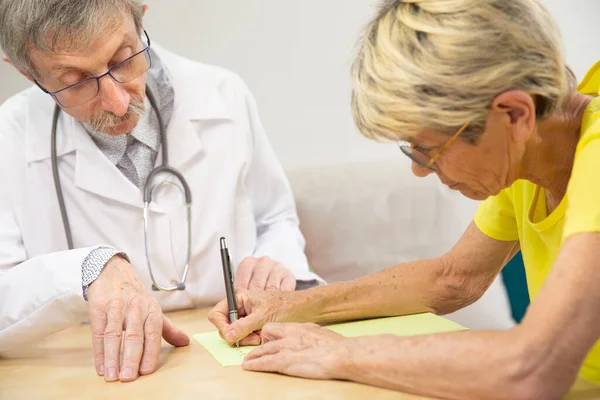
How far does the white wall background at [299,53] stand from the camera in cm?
291

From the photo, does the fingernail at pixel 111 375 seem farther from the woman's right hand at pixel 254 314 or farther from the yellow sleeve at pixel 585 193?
the yellow sleeve at pixel 585 193

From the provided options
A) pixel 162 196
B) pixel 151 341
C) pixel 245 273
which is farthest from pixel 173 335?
pixel 162 196

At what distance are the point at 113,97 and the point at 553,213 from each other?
1036 millimetres

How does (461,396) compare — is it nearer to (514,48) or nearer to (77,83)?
(514,48)

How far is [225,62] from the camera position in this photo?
2930 millimetres

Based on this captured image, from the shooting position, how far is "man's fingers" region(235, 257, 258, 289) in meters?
1.76

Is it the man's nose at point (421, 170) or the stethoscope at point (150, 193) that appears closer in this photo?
the man's nose at point (421, 170)

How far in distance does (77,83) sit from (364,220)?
1083 millimetres

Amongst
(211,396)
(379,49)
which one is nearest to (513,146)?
(379,49)

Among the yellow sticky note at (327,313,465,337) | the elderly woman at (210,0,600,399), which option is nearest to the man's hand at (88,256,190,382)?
the elderly woman at (210,0,600,399)

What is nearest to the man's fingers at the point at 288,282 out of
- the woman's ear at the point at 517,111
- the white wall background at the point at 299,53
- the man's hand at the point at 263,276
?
the man's hand at the point at 263,276

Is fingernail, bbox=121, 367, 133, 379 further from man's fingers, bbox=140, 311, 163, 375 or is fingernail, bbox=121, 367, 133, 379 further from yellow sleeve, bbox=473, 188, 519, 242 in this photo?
yellow sleeve, bbox=473, 188, 519, 242

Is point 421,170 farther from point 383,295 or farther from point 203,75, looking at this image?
point 203,75

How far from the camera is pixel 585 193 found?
1059 mm
